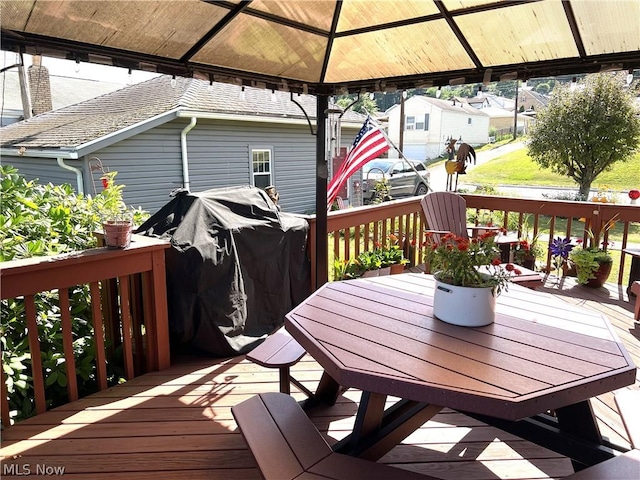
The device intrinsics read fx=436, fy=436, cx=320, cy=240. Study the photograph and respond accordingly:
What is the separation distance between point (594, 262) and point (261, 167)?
7695mm

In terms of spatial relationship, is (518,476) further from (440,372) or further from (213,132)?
(213,132)

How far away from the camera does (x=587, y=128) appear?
10414 mm

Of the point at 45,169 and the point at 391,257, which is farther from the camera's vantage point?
the point at 45,169

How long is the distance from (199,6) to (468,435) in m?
2.57

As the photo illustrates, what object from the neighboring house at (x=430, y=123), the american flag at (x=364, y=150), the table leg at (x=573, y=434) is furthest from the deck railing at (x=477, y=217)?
the neighboring house at (x=430, y=123)

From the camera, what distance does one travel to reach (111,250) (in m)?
2.43

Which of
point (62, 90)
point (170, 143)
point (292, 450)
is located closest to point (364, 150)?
point (292, 450)

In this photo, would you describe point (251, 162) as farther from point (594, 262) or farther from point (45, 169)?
point (594, 262)

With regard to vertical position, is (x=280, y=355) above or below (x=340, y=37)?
below

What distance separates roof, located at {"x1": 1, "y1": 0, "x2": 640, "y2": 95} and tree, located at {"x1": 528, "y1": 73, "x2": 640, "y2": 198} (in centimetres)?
911

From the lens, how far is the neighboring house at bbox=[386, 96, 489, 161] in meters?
29.3

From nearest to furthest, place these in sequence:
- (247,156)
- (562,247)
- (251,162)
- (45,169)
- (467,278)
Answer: (467,278) → (562,247) → (45,169) → (247,156) → (251,162)

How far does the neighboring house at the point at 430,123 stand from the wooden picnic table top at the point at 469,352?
28105 mm

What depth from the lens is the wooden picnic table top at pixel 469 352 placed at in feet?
4.25
